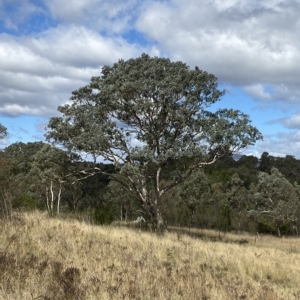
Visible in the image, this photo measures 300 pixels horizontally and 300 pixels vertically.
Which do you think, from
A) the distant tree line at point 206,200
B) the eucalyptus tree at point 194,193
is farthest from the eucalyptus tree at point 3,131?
the eucalyptus tree at point 194,193

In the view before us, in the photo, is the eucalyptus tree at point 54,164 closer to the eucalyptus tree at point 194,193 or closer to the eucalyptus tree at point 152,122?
the eucalyptus tree at point 152,122

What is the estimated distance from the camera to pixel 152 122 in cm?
2220

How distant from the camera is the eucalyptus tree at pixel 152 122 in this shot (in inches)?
810

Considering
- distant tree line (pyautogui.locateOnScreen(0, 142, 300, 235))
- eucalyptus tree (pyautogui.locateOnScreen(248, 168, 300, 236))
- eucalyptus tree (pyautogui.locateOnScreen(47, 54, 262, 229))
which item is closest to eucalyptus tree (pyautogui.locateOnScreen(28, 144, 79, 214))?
eucalyptus tree (pyautogui.locateOnScreen(47, 54, 262, 229))

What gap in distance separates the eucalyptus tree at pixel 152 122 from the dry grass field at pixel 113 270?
10.2 m

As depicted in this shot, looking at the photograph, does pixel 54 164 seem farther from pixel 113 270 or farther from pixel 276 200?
pixel 276 200

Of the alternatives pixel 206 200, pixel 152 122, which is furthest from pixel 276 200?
pixel 152 122

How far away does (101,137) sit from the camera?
20219 millimetres

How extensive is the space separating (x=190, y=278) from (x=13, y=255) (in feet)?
9.21

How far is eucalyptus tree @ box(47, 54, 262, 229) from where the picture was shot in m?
20.6

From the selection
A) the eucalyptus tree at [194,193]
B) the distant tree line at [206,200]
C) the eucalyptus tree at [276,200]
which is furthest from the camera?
the eucalyptus tree at [194,193]

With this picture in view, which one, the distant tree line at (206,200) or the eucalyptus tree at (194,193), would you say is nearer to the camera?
the distant tree line at (206,200)

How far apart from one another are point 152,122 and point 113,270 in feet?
53.1

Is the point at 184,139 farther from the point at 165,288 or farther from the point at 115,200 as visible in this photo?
the point at 115,200
